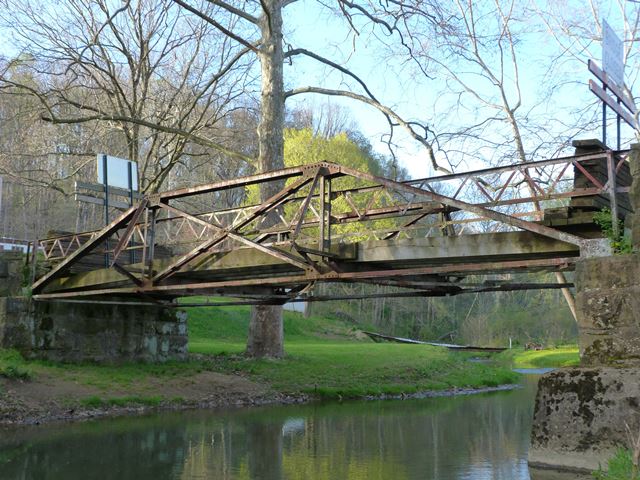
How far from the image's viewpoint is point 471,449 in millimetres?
13781

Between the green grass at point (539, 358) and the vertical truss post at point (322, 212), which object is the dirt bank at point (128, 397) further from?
the green grass at point (539, 358)

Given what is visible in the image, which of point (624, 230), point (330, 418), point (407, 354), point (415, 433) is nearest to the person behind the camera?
point (624, 230)

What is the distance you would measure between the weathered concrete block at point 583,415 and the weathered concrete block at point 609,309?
0.25 meters

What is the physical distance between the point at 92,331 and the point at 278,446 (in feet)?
→ 28.1

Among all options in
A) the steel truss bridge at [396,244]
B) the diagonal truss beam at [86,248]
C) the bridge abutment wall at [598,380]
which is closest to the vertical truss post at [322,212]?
the steel truss bridge at [396,244]

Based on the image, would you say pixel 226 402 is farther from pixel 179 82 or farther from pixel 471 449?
pixel 179 82

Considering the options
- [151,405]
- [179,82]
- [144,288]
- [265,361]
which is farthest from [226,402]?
[179,82]

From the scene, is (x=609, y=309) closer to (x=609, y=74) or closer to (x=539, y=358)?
(x=609, y=74)

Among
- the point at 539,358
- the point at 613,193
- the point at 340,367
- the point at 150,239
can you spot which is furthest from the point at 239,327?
the point at 613,193

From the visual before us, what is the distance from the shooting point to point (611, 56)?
49.5 ft

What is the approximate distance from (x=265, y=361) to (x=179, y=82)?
13521mm

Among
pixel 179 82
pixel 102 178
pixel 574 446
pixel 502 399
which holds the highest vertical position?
pixel 179 82

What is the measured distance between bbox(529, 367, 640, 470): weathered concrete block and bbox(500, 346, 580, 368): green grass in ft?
98.7

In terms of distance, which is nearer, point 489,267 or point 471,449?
point 489,267
